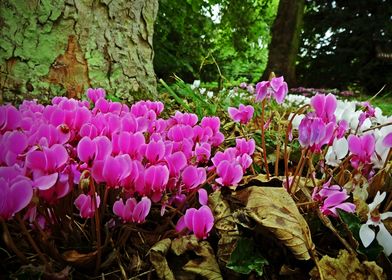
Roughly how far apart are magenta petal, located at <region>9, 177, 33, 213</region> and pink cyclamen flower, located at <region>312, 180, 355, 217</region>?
76cm

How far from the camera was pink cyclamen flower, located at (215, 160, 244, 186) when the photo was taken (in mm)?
1048

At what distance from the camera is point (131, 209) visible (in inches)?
35.2

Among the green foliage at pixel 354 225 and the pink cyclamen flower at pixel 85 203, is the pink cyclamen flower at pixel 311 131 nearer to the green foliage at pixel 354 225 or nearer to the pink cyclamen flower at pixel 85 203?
the green foliage at pixel 354 225

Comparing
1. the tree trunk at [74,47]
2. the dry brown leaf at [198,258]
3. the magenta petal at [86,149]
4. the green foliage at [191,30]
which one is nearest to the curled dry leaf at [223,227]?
the dry brown leaf at [198,258]

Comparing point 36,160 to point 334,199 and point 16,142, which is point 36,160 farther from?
point 334,199

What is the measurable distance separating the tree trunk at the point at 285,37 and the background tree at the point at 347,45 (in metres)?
2.01

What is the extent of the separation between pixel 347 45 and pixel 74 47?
39.9 ft

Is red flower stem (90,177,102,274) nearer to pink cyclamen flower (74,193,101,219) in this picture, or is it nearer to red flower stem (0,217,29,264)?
pink cyclamen flower (74,193,101,219)

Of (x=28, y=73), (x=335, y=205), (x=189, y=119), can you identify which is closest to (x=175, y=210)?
(x=335, y=205)

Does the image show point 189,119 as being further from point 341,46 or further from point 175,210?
point 341,46

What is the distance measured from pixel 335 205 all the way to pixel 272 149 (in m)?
0.87

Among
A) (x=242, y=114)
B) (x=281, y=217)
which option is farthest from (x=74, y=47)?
(x=281, y=217)

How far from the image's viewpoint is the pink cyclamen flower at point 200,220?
91cm

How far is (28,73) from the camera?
8.15ft
